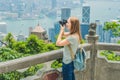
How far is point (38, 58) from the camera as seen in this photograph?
6211 mm

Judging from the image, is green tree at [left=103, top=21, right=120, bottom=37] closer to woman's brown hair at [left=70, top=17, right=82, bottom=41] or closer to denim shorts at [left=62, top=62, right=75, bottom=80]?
denim shorts at [left=62, top=62, right=75, bottom=80]

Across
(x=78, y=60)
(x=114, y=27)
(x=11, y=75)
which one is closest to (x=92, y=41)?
(x=78, y=60)

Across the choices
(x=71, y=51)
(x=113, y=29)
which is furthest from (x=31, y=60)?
(x=113, y=29)

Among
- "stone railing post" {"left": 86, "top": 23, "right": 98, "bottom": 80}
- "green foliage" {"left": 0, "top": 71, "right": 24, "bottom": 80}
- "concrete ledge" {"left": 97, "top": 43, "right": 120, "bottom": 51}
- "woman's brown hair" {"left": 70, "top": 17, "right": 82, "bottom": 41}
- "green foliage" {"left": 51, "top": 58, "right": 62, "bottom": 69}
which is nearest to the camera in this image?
"woman's brown hair" {"left": 70, "top": 17, "right": 82, "bottom": 41}

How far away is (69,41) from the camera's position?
5938mm

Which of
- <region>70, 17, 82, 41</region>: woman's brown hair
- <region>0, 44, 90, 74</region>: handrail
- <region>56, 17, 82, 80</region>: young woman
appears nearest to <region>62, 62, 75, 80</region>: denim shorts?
<region>56, 17, 82, 80</region>: young woman

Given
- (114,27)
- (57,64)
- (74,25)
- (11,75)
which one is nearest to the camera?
(74,25)

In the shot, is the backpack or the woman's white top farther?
the backpack

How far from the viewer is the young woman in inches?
231

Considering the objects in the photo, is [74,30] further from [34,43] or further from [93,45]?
[34,43]

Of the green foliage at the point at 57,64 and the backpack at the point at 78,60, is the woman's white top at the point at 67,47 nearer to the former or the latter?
the backpack at the point at 78,60

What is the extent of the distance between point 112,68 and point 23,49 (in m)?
5.99

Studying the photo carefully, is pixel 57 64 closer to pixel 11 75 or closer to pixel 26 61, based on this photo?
pixel 11 75

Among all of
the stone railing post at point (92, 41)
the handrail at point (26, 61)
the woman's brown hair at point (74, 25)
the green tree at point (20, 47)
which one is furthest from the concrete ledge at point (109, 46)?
the green tree at point (20, 47)
